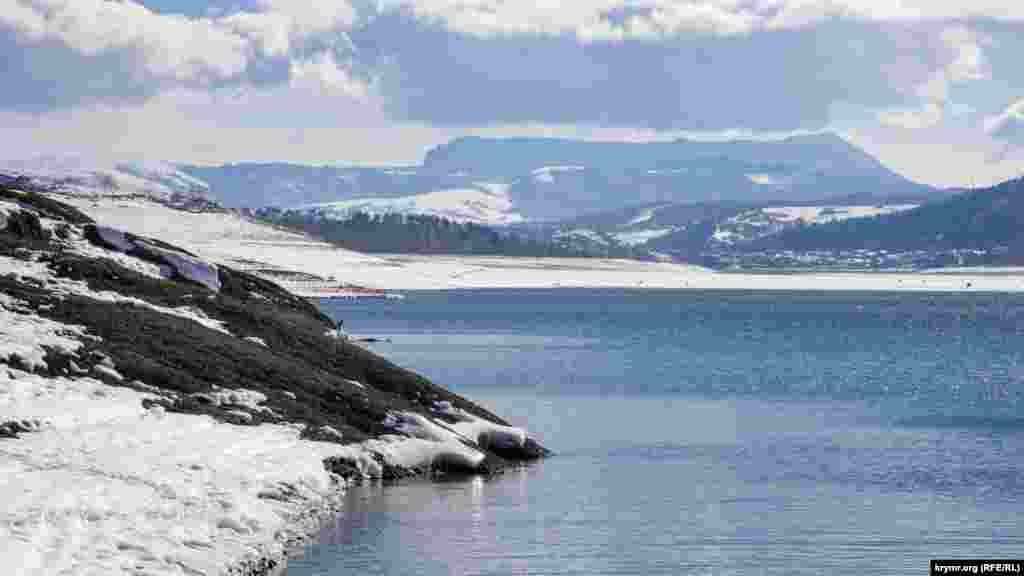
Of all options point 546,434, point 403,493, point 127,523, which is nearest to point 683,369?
point 546,434

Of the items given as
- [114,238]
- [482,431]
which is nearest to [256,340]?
[482,431]

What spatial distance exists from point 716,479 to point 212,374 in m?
15.3

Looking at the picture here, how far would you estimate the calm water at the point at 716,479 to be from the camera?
37125 mm

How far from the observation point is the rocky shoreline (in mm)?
40031

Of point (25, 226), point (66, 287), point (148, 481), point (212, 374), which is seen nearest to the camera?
point (148, 481)

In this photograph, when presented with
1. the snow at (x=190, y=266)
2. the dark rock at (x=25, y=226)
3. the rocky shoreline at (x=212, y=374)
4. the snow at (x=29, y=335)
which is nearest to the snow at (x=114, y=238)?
the rocky shoreline at (x=212, y=374)

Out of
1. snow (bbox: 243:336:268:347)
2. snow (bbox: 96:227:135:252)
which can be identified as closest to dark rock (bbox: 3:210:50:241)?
snow (bbox: 96:227:135:252)

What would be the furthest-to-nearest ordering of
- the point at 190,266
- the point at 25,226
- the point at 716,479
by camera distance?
the point at 190,266 → the point at 25,226 → the point at 716,479

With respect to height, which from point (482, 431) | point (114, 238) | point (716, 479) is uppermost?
point (114, 238)

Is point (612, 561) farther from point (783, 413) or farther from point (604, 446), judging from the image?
point (783, 413)

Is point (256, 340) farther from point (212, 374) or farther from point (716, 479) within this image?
point (716, 479)

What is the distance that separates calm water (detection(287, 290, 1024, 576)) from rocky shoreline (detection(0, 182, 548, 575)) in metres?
1.48

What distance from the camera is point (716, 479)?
164 ft

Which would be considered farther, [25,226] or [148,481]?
[25,226]
